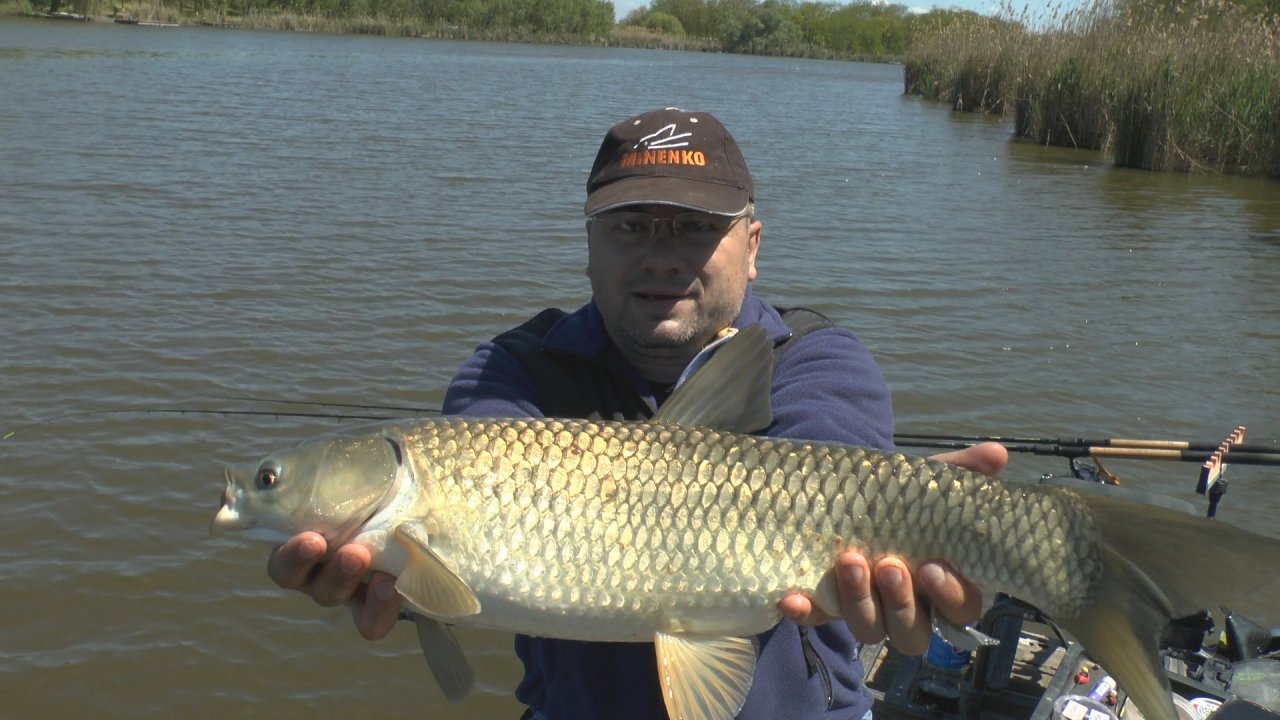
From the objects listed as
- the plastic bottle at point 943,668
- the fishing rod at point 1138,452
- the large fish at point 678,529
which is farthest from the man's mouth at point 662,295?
the fishing rod at point 1138,452

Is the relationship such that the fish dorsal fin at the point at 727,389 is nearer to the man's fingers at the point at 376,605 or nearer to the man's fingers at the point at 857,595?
the man's fingers at the point at 857,595

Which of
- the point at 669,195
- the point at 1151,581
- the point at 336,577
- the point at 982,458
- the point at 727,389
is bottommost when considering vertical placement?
the point at 336,577

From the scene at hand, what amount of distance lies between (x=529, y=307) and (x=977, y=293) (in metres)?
3.93

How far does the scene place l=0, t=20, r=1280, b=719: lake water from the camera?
183 inches

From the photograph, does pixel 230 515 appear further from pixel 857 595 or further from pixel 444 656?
pixel 857 595

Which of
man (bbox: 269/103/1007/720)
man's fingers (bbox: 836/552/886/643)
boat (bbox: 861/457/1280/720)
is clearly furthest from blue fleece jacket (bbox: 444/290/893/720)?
boat (bbox: 861/457/1280/720)

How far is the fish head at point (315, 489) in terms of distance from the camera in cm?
208

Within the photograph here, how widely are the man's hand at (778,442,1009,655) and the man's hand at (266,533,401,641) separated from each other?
0.74m

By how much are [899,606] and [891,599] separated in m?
0.02

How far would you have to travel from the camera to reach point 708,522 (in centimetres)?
207

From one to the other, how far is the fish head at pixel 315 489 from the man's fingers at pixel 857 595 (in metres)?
0.83

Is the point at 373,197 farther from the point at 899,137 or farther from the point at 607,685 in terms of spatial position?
the point at 899,137

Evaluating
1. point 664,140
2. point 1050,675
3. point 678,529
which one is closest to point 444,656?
point 678,529

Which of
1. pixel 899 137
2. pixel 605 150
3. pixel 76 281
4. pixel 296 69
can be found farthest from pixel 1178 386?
pixel 296 69
